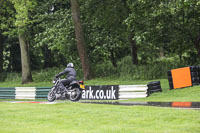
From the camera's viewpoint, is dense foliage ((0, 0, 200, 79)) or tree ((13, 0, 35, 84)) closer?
dense foliage ((0, 0, 200, 79))

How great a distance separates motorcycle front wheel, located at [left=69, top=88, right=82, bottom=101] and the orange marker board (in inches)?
205

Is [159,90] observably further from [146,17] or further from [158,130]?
[158,130]

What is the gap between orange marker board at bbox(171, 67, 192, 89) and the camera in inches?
749

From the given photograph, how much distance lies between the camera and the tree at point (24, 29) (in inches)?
1110

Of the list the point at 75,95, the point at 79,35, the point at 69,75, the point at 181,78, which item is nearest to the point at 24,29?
the point at 79,35

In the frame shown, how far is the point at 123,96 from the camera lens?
1927 centimetres

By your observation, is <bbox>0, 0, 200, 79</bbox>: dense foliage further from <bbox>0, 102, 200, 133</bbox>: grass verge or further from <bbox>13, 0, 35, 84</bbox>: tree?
<bbox>0, 102, 200, 133</bbox>: grass verge

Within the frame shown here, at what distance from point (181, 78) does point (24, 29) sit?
50.4ft

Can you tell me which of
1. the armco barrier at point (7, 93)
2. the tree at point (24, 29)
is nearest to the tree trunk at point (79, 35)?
the tree at point (24, 29)

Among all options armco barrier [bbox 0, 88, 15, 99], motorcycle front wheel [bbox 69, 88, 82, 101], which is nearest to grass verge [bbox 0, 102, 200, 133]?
motorcycle front wheel [bbox 69, 88, 82, 101]

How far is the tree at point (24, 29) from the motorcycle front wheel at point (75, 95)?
12.1m

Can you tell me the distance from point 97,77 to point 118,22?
17.2 feet

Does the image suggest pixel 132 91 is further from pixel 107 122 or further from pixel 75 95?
pixel 107 122

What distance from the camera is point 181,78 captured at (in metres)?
→ 19.2
